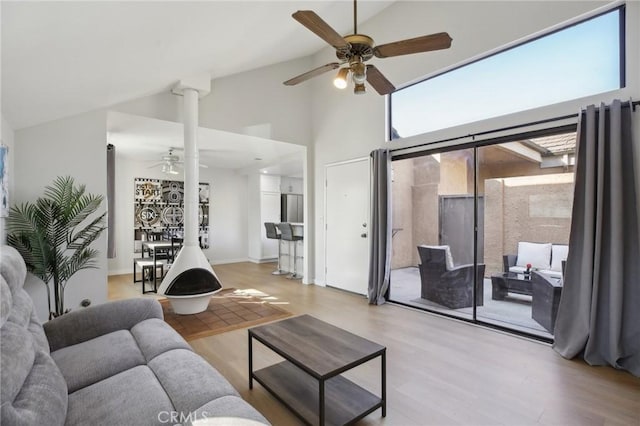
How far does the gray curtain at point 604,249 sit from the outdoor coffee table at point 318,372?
2.01 meters

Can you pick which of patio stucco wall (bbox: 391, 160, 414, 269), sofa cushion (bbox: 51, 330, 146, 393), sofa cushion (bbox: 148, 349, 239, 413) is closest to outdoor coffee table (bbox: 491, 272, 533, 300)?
patio stucco wall (bbox: 391, 160, 414, 269)

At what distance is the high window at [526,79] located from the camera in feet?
8.91

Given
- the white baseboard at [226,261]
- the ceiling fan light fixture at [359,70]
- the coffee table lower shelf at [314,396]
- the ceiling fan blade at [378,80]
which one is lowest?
the white baseboard at [226,261]

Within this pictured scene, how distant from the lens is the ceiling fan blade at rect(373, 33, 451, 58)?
76.3 inches

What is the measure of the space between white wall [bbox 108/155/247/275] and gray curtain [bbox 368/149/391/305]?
4.69 metres

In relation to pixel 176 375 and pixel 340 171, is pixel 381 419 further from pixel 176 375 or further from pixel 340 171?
pixel 340 171

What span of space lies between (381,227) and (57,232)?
Result: 11.9ft

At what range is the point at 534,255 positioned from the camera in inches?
130

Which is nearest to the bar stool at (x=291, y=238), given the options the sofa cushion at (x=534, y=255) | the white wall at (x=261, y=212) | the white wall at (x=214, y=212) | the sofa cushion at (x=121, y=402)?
the white wall at (x=261, y=212)

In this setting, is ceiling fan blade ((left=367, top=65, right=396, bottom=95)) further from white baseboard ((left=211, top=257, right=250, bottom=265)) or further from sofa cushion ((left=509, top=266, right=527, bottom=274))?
white baseboard ((left=211, top=257, right=250, bottom=265))

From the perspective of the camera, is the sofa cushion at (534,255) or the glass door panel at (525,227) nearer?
the glass door panel at (525,227)

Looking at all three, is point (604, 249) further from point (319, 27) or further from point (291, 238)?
point (291, 238)

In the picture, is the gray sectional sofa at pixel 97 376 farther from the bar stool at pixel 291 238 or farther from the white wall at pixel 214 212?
the white wall at pixel 214 212

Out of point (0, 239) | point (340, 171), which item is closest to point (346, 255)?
point (340, 171)
